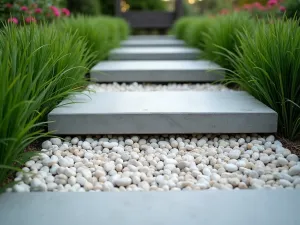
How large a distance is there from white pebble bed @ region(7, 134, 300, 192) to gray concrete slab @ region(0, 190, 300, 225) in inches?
5.2

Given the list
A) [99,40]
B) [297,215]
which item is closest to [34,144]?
[297,215]

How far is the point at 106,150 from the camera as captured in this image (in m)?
2.01

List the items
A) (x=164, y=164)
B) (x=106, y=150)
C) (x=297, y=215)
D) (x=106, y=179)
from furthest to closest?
1. (x=106, y=150)
2. (x=164, y=164)
3. (x=106, y=179)
4. (x=297, y=215)

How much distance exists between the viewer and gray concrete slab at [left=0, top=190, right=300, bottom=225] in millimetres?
1254

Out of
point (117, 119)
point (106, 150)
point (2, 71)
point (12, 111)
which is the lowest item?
point (106, 150)

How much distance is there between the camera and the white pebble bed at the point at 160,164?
160 centimetres

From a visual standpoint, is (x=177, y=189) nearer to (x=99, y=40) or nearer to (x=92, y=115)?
(x=92, y=115)

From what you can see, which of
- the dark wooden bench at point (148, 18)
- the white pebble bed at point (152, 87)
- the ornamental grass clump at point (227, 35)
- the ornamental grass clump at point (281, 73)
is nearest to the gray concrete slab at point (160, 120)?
the ornamental grass clump at point (281, 73)

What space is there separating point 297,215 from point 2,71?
3.73 feet

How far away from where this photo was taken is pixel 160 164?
1.82 m

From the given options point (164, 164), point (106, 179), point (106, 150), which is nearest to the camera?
point (106, 179)

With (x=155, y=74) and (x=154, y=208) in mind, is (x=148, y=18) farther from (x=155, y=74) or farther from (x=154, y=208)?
(x=154, y=208)

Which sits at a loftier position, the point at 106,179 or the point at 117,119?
the point at 117,119

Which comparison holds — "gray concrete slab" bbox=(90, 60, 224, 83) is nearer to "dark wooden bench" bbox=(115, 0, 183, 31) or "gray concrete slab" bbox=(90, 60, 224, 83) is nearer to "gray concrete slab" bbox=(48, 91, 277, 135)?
"gray concrete slab" bbox=(48, 91, 277, 135)
